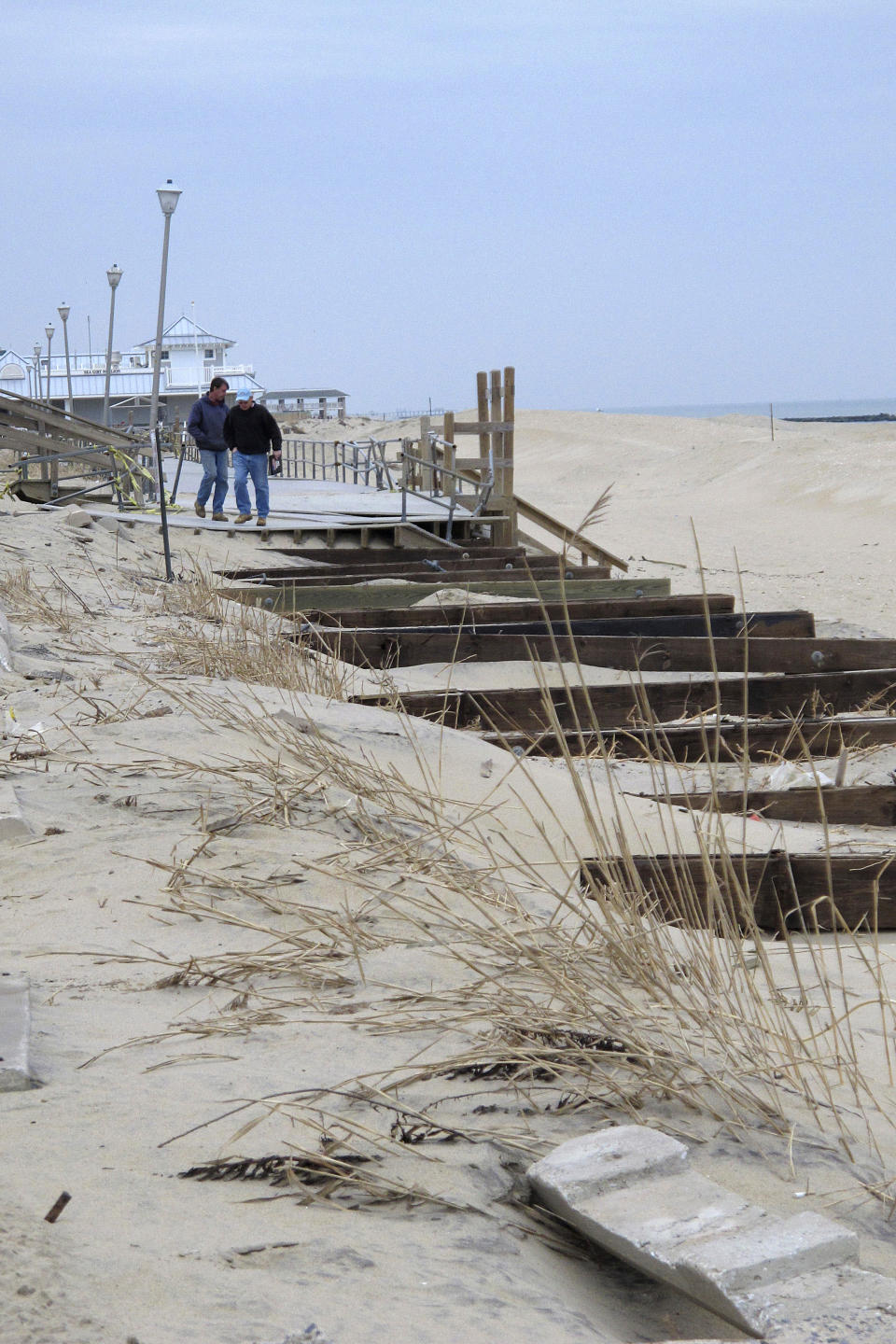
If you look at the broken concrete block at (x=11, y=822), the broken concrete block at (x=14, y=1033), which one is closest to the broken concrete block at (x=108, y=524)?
the broken concrete block at (x=11, y=822)

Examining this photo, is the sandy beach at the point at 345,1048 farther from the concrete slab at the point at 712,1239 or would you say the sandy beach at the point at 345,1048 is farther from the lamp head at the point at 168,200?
the lamp head at the point at 168,200

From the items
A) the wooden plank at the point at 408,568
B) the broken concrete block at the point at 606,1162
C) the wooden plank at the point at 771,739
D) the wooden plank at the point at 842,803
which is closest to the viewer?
the broken concrete block at the point at 606,1162

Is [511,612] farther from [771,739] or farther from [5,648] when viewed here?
[5,648]

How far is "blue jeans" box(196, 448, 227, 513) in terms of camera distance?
1436 centimetres

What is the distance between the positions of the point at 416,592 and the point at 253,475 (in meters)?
4.96

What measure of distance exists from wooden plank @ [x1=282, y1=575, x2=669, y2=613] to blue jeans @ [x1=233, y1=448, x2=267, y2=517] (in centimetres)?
395

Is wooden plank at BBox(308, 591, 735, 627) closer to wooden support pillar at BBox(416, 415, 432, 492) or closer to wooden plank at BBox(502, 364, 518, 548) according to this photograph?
wooden plank at BBox(502, 364, 518, 548)

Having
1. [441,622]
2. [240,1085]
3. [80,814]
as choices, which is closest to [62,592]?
[441,622]

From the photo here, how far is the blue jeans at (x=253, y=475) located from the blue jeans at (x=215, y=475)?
493 mm

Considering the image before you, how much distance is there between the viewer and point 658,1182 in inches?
70.7

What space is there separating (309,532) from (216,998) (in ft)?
40.0

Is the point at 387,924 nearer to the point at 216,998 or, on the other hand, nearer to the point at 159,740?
the point at 216,998

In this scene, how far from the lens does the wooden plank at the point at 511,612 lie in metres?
7.70

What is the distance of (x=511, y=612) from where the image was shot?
26.3ft
